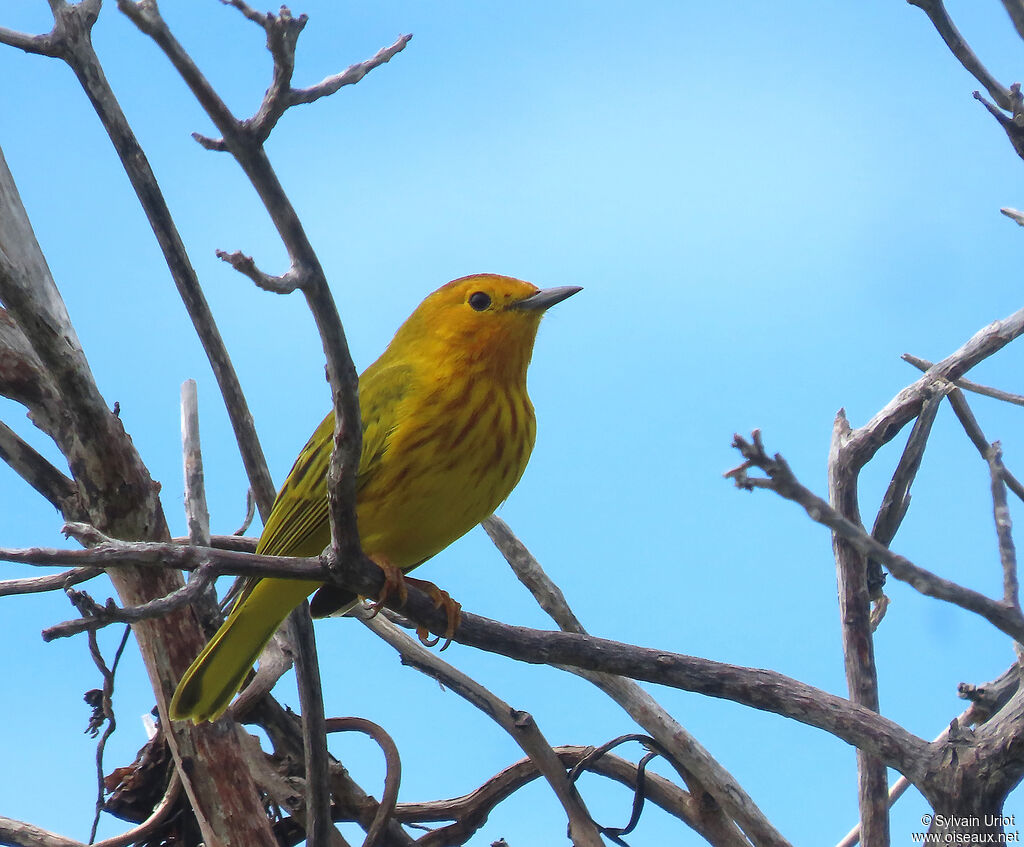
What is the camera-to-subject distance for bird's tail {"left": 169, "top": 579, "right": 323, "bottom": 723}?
9.05 feet

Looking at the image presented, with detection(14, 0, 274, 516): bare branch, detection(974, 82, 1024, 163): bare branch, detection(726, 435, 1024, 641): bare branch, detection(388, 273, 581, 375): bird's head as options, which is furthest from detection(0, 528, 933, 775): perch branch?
detection(974, 82, 1024, 163): bare branch

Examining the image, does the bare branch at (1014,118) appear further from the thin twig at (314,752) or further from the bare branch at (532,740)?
the thin twig at (314,752)

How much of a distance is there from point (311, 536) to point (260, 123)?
1477 millimetres

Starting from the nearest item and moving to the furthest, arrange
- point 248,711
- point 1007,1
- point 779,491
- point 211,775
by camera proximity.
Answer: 1. point 779,491
2. point 1007,1
3. point 211,775
4. point 248,711

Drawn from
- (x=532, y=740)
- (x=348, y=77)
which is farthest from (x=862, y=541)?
(x=532, y=740)

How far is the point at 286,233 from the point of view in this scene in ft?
5.65

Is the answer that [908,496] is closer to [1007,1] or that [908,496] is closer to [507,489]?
[507,489]

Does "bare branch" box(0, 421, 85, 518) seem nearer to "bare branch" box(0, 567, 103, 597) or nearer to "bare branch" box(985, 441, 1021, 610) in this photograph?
"bare branch" box(0, 567, 103, 597)

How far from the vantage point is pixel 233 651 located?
2.81 meters

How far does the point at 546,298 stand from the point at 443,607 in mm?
1020

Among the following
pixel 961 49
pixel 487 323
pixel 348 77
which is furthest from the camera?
pixel 487 323

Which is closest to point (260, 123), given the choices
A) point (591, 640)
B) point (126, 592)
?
point (591, 640)

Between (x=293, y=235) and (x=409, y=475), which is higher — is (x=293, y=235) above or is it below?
below

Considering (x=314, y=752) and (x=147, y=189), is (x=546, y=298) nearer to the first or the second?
(x=147, y=189)
